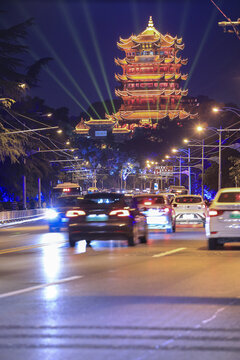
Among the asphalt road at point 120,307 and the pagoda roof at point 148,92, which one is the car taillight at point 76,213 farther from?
the pagoda roof at point 148,92

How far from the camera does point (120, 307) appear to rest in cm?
926

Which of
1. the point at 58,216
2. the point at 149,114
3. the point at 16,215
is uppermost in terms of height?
the point at 149,114

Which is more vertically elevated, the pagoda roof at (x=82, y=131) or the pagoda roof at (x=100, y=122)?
the pagoda roof at (x=100, y=122)

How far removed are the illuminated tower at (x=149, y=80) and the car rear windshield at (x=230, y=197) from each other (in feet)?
459

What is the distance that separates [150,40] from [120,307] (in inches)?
6312

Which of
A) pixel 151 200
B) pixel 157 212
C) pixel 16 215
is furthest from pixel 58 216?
pixel 16 215

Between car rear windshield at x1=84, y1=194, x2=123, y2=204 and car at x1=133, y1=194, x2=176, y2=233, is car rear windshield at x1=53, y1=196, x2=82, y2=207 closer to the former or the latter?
car at x1=133, y1=194, x2=176, y2=233

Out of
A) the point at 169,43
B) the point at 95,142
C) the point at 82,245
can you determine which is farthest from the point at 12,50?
the point at 169,43

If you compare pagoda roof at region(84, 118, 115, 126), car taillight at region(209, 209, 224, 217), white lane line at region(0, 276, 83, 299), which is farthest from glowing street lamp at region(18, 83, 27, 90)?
pagoda roof at region(84, 118, 115, 126)

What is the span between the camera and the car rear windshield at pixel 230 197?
1980 cm

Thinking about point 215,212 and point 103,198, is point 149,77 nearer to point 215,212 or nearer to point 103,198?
point 103,198

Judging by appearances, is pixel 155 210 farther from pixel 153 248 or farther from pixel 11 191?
pixel 11 191

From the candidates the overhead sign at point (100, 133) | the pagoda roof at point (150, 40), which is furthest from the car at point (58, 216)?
the pagoda roof at point (150, 40)

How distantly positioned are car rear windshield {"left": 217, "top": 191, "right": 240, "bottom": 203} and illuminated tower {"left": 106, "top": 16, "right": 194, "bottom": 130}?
140 meters
